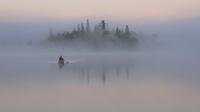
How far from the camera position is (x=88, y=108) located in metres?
19.3

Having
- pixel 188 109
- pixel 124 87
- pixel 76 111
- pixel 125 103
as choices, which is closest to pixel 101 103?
pixel 125 103

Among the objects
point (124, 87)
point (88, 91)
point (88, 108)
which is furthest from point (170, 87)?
point (88, 108)

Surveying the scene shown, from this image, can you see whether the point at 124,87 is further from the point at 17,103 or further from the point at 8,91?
the point at 17,103

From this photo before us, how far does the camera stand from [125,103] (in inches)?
816

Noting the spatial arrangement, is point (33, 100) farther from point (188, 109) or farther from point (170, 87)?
point (170, 87)

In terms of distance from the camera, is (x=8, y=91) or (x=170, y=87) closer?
(x=8, y=91)

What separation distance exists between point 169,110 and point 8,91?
1100 cm

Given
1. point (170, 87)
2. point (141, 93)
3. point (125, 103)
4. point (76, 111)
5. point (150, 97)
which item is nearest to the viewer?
point (76, 111)

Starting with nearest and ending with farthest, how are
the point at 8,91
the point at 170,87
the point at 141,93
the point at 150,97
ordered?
the point at 150,97, the point at 141,93, the point at 8,91, the point at 170,87

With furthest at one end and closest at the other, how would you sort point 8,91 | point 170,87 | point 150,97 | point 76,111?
point 170,87
point 8,91
point 150,97
point 76,111

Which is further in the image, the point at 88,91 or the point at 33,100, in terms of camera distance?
the point at 88,91

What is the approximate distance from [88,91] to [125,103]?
18.8ft

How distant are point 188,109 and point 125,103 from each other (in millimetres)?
3107

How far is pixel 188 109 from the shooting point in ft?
61.5
